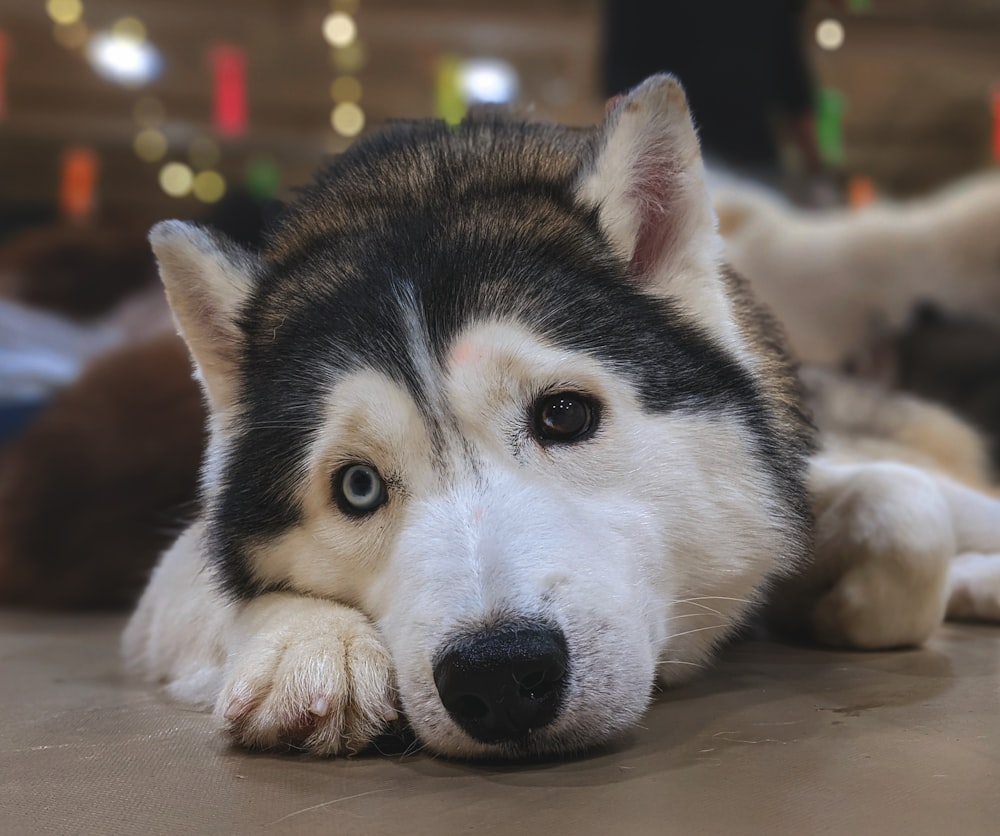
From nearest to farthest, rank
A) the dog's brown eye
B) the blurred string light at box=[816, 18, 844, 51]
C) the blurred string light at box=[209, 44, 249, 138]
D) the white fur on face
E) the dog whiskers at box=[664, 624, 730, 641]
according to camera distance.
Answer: the white fur on face → the dog's brown eye → the dog whiskers at box=[664, 624, 730, 641] → the blurred string light at box=[816, 18, 844, 51] → the blurred string light at box=[209, 44, 249, 138]

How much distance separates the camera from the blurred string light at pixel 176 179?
8.25m

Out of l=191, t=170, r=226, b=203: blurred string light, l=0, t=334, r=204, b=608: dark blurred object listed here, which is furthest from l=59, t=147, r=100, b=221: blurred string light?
l=0, t=334, r=204, b=608: dark blurred object

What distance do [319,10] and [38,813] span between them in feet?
23.8

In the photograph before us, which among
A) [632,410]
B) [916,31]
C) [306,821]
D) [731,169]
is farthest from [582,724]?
[916,31]

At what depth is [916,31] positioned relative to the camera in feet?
16.1

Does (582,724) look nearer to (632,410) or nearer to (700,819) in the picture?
(700,819)

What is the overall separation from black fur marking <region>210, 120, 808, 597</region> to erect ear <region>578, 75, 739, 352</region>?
4 cm

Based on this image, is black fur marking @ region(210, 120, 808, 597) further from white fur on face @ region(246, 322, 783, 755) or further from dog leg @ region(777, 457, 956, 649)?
dog leg @ region(777, 457, 956, 649)

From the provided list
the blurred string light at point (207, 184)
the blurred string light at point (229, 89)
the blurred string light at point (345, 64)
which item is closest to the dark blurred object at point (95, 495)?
the blurred string light at point (345, 64)

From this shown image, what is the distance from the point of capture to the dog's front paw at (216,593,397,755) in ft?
4.41

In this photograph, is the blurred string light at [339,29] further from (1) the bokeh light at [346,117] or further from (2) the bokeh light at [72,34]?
(2) the bokeh light at [72,34]

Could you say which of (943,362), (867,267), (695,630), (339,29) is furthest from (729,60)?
(339,29)

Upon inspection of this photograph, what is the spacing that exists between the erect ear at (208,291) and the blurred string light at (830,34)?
3.45 m

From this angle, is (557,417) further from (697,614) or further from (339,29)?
(339,29)
